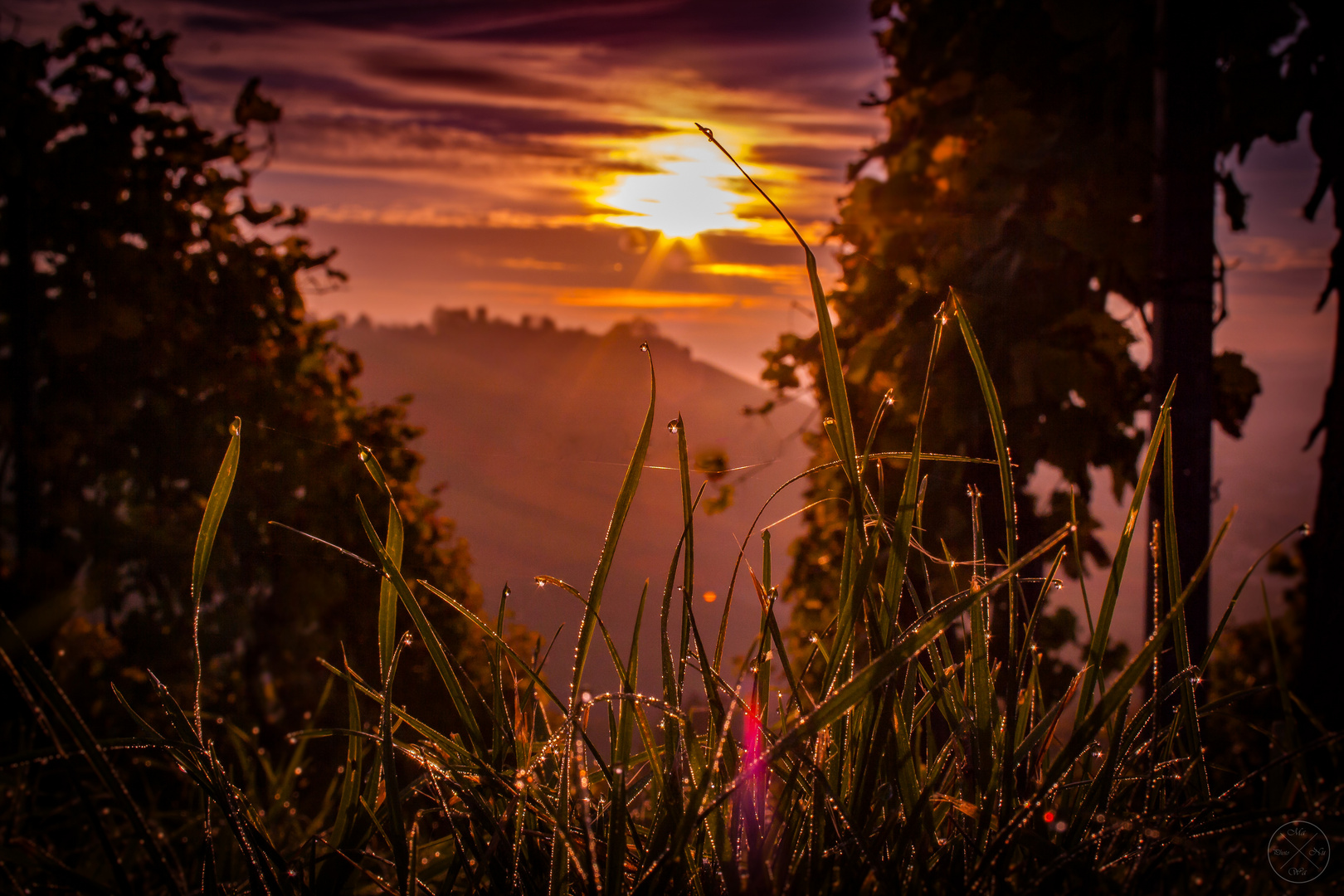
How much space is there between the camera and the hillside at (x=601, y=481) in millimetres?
1213

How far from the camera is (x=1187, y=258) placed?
236 cm

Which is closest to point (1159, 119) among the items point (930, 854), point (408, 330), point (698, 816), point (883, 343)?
point (883, 343)

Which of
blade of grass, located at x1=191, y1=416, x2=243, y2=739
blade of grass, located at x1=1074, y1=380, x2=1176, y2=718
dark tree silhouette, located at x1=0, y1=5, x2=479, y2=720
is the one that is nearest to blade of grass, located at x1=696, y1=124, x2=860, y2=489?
blade of grass, located at x1=1074, y1=380, x2=1176, y2=718

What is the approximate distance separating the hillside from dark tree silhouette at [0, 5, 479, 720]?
1.90m

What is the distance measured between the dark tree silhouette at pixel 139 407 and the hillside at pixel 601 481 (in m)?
1.90

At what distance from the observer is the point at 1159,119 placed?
8.07ft

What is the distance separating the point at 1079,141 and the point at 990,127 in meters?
0.36

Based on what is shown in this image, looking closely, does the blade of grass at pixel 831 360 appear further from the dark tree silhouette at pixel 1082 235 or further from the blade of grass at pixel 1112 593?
the dark tree silhouette at pixel 1082 235

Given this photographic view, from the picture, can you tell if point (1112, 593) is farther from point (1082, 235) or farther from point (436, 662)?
point (1082, 235)

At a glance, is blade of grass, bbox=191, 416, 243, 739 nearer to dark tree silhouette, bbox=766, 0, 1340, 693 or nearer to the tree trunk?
dark tree silhouette, bbox=766, 0, 1340, 693

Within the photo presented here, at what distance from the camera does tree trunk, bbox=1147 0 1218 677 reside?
7.60 ft

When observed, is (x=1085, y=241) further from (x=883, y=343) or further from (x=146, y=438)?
(x=146, y=438)

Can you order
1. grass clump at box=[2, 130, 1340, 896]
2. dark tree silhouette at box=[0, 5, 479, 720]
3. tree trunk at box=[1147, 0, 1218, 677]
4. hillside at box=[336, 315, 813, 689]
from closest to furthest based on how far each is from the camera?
grass clump at box=[2, 130, 1340, 896] < hillside at box=[336, 315, 813, 689] < tree trunk at box=[1147, 0, 1218, 677] < dark tree silhouette at box=[0, 5, 479, 720]

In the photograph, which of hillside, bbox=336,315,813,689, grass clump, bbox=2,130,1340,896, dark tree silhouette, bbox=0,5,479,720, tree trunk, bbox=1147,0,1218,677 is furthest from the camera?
dark tree silhouette, bbox=0,5,479,720
